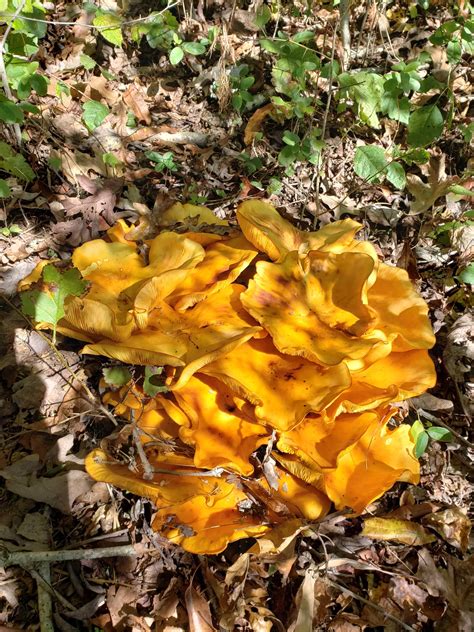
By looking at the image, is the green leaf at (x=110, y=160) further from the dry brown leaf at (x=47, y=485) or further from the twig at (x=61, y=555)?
the twig at (x=61, y=555)

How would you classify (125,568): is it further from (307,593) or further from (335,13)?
(335,13)

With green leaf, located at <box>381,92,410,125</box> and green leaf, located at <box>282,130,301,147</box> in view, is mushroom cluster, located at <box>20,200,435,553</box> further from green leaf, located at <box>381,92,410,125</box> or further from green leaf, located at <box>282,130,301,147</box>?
green leaf, located at <box>381,92,410,125</box>

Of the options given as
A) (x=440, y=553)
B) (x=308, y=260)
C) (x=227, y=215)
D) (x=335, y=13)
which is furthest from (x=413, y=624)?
(x=335, y=13)

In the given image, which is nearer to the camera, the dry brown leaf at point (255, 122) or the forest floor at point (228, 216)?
the forest floor at point (228, 216)

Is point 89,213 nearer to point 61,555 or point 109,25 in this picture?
point 109,25

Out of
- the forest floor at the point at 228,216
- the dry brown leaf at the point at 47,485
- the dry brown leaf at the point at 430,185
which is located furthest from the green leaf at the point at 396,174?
the dry brown leaf at the point at 47,485

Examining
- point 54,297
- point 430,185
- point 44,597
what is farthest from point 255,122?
point 44,597
